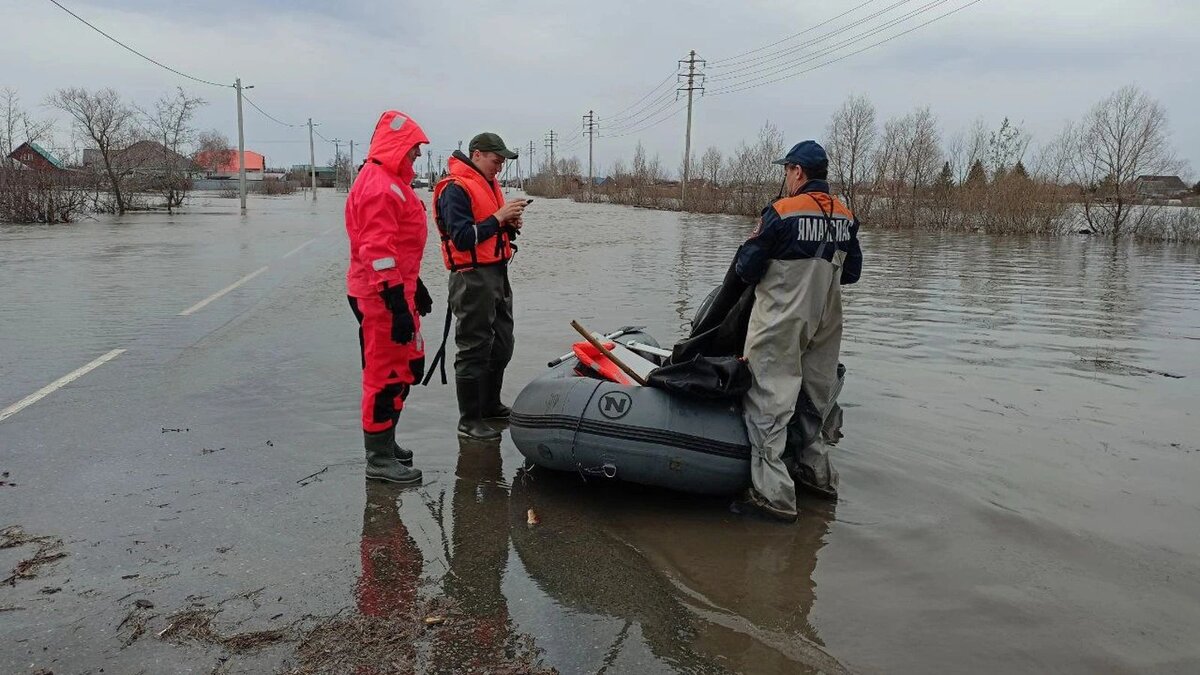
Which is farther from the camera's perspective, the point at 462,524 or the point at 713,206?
the point at 713,206

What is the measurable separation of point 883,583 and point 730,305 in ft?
5.55

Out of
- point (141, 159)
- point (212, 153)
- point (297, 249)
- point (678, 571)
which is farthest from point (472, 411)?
point (212, 153)

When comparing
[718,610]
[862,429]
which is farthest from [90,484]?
[862,429]

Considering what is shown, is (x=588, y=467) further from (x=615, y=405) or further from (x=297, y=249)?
(x=297, y=249)

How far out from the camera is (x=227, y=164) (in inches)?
3482

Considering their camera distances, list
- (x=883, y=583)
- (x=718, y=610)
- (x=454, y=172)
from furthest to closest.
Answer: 1. (x=454, y=172)
2. (x=883, y=583)
3. (x=718, y=610)

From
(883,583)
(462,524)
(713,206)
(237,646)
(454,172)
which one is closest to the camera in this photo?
(237,646)

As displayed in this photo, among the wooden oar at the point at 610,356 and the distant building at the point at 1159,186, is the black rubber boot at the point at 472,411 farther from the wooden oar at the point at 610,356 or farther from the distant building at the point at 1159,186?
the distant building at the point at 1159,186

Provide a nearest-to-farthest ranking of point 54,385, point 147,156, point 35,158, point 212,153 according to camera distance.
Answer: point 54,385, point 35,158, point 147,156, point 212,153

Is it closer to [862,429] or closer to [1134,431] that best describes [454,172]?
[862,429]

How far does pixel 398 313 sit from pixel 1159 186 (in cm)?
3888

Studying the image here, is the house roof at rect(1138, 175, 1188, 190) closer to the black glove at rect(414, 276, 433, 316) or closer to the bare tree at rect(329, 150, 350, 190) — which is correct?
the black glove at rect(414, 276, 433, 316)

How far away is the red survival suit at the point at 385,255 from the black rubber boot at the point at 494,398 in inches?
46.2

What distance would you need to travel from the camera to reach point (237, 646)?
10.3 feet
